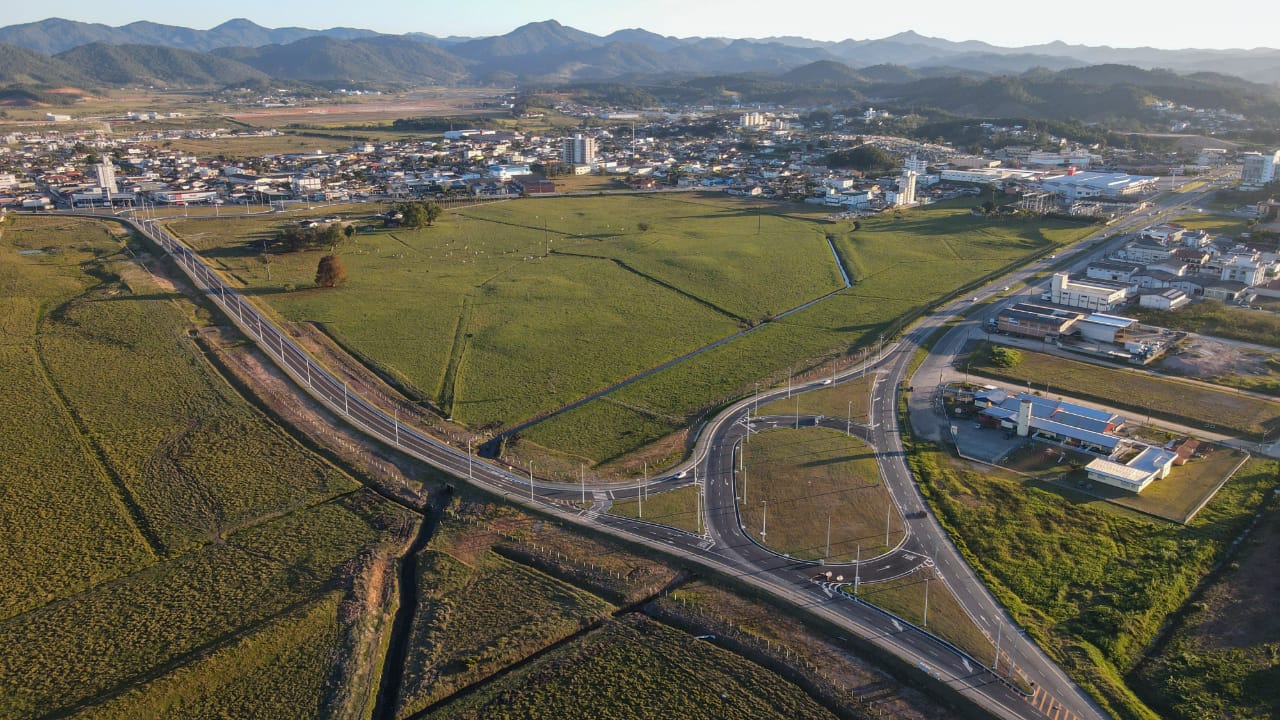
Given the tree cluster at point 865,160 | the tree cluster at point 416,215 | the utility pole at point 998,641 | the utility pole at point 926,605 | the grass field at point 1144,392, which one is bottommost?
the utility pole at point 998,641

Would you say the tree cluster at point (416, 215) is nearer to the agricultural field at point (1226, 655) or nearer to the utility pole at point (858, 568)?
the utility pole at point (858, 568)

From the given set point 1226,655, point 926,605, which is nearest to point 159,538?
point 926,605

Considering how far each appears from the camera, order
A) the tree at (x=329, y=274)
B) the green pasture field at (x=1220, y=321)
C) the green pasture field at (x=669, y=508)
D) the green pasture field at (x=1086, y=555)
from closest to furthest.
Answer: the green pasture field at (x=1086, y=555)
the green pasture field at (x=669, y=508)
the green pasture field at (x=1220, y=321)
the tree at (x=329, y=274)

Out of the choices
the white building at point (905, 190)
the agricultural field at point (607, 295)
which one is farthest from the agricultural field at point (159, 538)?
the white building at point (905, 190)

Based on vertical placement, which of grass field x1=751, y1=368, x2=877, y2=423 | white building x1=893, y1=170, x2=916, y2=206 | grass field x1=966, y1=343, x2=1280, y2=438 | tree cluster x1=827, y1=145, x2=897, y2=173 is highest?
tree cluster x1=827, y1=145, x2=897, y2=173

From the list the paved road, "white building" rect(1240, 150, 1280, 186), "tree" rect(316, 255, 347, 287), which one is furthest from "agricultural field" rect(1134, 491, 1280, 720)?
"white building" rect(1240, 150, 1280, 186)

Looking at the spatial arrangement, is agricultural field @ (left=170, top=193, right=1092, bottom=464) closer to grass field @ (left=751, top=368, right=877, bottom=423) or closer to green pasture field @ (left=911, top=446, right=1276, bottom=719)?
grass field @ (left=751, top=368, right=877, bottom=423)

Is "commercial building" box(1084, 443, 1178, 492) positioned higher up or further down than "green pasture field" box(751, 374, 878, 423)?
higher up

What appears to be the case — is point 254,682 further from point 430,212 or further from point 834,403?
point 430,212
